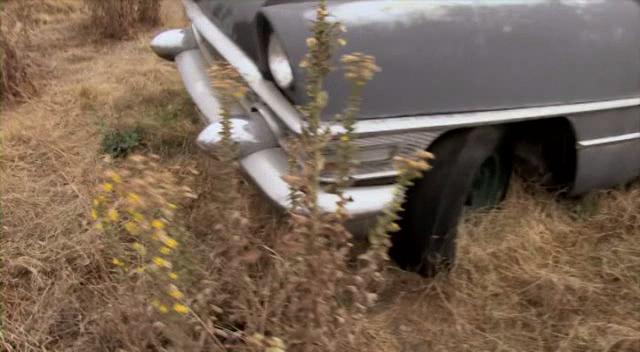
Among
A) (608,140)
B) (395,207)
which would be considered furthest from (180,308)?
(608,140)

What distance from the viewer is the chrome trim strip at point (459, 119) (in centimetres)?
212

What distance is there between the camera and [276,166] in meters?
2.27

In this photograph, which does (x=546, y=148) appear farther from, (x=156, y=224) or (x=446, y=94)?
(x=156, y=224)

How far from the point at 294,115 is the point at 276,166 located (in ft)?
0.70

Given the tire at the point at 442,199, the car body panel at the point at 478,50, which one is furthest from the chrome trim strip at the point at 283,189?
the car body panel at the point at 478,50

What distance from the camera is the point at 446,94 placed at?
7.18 feet

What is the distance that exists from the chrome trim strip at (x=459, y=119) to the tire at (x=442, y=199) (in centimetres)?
5

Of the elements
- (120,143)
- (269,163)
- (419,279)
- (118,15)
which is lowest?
(419,279)

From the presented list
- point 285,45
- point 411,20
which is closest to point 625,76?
point 411,20

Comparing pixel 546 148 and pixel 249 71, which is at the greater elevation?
pixel 249 71

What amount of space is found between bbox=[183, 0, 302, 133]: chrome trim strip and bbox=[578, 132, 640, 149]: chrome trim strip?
3.80 ft

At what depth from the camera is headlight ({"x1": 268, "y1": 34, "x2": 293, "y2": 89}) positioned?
214 cm

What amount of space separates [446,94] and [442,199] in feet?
1.18

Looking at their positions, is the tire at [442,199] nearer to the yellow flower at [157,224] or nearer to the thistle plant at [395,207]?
the thistle plant at [395,207]
